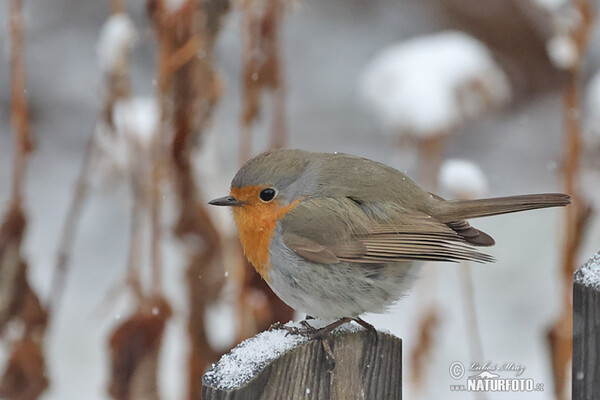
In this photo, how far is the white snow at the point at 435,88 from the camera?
3.08 metres

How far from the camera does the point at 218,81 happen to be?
2.40m

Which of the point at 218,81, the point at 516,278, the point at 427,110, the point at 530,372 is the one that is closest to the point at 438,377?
the point at 530,372

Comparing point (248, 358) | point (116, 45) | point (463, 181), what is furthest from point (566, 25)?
point (248, 358)

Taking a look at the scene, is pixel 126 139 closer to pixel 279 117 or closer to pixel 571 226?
pixel 279 117

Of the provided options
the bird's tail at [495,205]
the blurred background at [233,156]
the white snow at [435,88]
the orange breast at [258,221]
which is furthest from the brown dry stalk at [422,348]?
the orange breast at [258,221]

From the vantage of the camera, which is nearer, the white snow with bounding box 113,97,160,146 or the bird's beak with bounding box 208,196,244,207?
the bird's beak with bounding box 208,196,244,207

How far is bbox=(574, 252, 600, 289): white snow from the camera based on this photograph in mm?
1370

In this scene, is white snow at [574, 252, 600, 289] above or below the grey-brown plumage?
below

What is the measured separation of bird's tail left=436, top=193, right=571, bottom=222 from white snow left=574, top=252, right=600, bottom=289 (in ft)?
1.09

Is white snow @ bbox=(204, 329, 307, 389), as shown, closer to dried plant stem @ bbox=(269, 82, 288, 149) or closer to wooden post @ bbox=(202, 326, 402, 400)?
wooden post @ bbox=(202, 326, 402, 400)

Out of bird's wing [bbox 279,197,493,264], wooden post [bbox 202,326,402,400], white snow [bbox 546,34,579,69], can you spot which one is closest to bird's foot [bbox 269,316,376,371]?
wooden post [bbox 202,326,402,400]

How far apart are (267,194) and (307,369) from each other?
22.5 inches

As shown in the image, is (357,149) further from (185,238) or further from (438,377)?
(185,238)

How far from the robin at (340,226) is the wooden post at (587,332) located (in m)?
0.41
